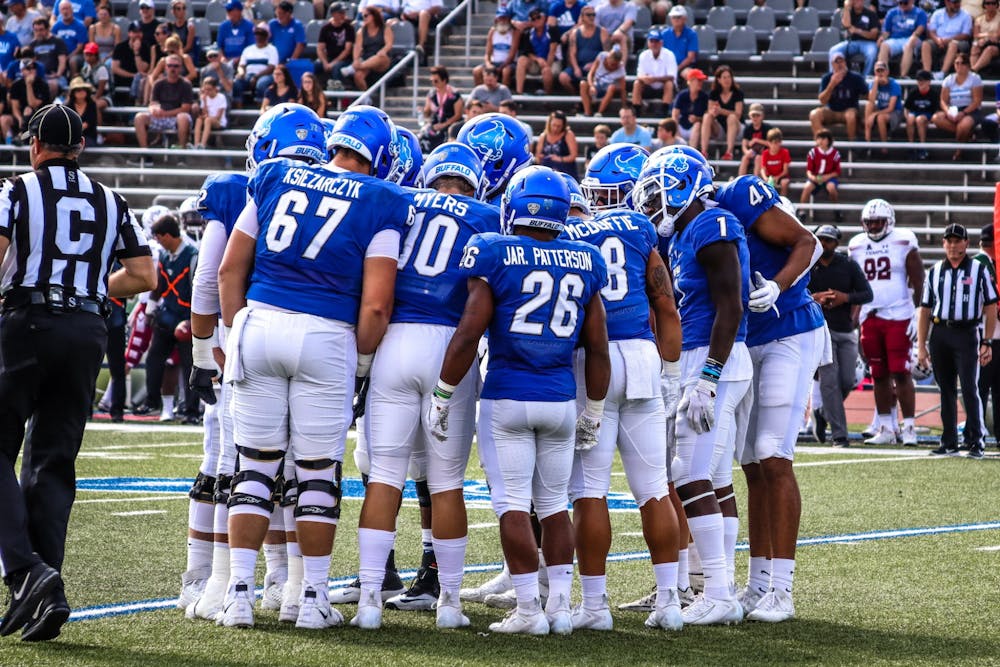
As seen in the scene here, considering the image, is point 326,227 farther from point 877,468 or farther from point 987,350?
point 987,350

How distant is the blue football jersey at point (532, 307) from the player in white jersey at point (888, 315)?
325 inches

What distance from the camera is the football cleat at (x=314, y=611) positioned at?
5.33 metres

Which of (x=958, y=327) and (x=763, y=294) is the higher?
(x=763, y=294)

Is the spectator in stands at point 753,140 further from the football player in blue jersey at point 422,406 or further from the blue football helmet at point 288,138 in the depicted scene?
the football player in blue jersey at point 422,406

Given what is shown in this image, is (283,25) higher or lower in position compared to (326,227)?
higher

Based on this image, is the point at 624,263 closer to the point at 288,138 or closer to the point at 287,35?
the point at 288,138

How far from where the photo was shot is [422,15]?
66.6 feet

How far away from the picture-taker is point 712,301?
588 cm

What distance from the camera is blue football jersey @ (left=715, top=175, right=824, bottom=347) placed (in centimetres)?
610

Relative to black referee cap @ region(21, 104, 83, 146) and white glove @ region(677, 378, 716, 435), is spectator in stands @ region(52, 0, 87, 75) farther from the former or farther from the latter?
white glove @ region(677, 378, 716, 435)

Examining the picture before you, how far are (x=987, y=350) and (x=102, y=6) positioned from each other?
1482 centimetres

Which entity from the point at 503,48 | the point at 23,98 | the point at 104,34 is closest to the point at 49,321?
the point at 503,48

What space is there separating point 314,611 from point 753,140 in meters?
13.3

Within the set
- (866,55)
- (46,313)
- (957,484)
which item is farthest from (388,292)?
(866,55)
